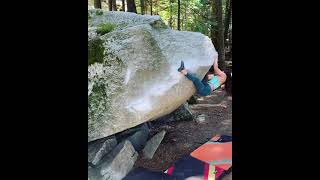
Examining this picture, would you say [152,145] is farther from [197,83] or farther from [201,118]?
[197,83]

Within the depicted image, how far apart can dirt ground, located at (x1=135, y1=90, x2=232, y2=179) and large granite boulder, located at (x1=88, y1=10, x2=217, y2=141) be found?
0.29 meters

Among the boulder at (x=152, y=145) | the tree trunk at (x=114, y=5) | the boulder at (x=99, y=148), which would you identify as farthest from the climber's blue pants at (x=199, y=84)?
the tree trunk at (x=114, y=5)

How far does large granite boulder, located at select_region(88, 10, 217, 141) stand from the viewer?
3918 millimetres

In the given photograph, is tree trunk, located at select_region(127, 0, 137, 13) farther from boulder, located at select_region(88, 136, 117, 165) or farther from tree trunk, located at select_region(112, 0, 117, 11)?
boulder, located at select_region(88, 136, 117, 165)

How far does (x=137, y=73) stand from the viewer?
3.99 metres

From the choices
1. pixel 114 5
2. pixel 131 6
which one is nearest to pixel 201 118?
pixel 131 6

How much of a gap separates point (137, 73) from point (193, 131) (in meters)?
1.01

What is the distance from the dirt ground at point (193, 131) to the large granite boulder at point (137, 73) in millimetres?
285

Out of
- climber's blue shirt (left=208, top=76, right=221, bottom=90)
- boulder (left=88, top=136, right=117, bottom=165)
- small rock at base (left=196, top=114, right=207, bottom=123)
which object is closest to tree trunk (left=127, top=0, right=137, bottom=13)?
climber's blue shirt (left=208, top=76, right=221, bottom=90)

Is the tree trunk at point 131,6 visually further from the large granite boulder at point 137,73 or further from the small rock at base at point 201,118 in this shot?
the small rock at base at point 201,118

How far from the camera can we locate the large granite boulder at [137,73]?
3.92m
